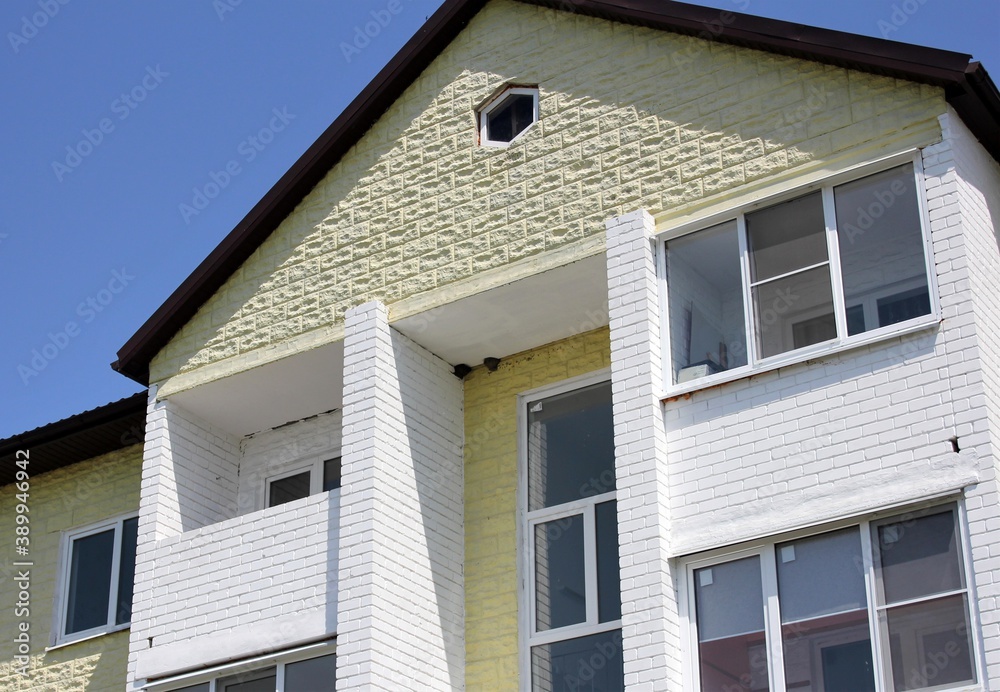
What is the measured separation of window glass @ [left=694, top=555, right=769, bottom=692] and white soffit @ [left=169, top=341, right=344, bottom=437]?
4.98 m

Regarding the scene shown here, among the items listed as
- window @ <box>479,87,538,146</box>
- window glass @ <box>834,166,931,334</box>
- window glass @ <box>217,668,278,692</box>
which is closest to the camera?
window glass @ <box>834,166,931,334</box>

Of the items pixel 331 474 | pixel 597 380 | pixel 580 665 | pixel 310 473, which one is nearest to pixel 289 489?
pixel 310 473

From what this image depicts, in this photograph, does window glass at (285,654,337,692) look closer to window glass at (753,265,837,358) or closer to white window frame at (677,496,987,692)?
white window frame at (677,496,987,692)

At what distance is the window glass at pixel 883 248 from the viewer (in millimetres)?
11867

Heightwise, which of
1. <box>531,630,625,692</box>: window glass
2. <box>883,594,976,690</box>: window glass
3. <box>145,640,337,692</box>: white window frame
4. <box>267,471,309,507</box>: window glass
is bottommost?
<box>883,594,976,690</box>: window glass

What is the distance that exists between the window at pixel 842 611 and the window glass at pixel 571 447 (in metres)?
2.54

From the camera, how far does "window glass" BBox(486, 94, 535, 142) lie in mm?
14867

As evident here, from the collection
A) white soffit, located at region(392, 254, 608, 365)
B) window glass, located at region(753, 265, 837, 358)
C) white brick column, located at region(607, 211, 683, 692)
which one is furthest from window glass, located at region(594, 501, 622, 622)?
window glass, located at region(753, 265, 837, 358)

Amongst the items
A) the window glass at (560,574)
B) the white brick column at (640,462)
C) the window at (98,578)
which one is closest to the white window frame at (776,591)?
the white brick column at (640,462)

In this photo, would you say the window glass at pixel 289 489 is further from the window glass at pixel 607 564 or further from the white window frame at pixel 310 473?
the window glass at pixel 607 564

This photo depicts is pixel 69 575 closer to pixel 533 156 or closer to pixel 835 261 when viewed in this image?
pixel 533 156

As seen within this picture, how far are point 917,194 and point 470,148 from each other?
472 cm

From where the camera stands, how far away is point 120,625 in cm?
1697

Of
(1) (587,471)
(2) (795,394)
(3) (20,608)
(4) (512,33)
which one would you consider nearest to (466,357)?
(1) (587,471)
